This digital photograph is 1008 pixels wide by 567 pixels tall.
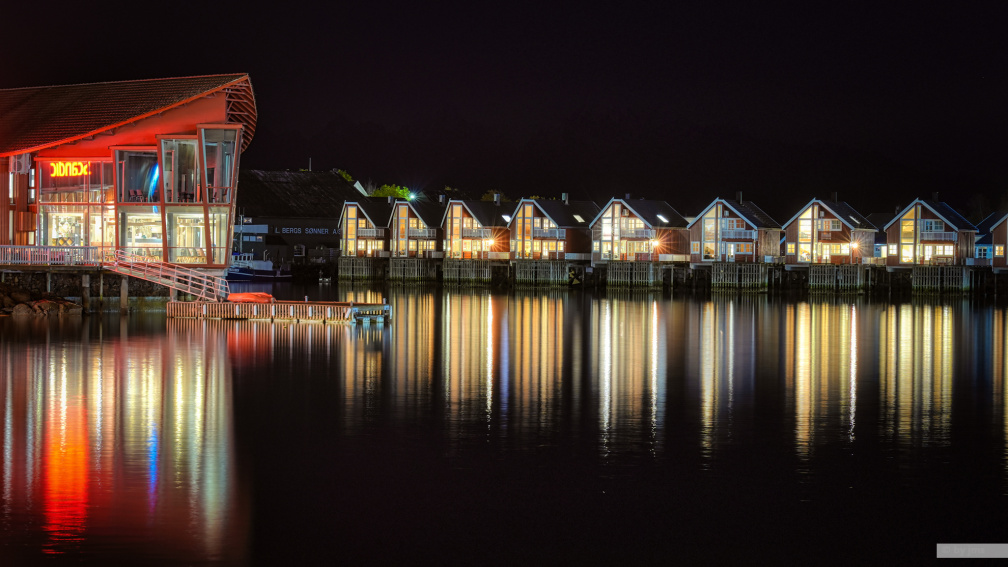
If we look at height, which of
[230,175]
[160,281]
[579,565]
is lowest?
[579,565]

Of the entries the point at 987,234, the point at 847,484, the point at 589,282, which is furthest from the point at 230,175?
the point at 987,234

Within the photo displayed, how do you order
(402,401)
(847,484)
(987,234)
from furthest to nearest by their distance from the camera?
(987,234) → (402,401) → (847,484)

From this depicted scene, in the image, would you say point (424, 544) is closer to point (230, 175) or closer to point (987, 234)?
point (230, 175)

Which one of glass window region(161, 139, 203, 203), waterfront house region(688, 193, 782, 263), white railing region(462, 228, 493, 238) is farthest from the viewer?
white railing region(462, 228, 493, 238)

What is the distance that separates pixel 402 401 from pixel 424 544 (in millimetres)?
9965

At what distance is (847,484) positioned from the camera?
1648cm

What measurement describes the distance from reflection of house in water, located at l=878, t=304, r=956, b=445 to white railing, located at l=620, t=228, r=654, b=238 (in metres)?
37.1

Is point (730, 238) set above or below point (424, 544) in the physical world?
above

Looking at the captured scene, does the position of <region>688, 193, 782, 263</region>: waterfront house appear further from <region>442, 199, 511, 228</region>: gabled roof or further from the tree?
the tree

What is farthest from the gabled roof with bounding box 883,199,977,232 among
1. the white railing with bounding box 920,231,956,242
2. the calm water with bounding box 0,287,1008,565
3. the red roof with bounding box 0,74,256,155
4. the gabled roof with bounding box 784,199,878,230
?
the red roof with bounding box 0,74,256,155

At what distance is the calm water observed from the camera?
13703 millimetres

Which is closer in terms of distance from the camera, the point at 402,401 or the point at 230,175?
the point at 402,401

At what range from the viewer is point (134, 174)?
4409cm

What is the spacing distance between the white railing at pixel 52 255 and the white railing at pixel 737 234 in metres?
54.7
